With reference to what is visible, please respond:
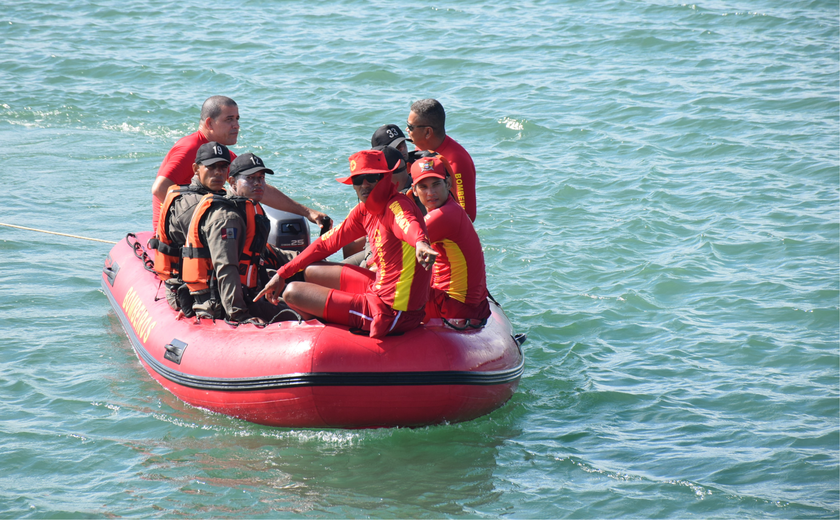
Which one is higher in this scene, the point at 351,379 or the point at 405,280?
the point at 405,280

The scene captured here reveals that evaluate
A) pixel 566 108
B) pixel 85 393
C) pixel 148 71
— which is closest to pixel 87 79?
pixel 148 71

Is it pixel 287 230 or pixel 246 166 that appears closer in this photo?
pixel 246 166

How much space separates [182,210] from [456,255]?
1.87 m

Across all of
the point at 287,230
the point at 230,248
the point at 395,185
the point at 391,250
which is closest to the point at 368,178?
the point at 395,185

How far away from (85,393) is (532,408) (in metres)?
3.11

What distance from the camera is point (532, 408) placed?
5613 millimetres

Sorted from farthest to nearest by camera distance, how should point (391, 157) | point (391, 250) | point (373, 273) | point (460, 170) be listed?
point (460, 170) < point (373, 273) < point (391, 157) < point (391, 250)

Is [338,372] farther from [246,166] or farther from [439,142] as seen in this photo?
[439,142]

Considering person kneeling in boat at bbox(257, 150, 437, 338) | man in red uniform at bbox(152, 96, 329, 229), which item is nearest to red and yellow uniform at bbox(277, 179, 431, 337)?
person kneeling in boat at bbox(257, 150, 437, 338)

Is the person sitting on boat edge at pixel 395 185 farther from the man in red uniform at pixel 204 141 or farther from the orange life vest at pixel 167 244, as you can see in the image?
the orange life vest at pixel 167 244

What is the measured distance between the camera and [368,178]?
4711 mm

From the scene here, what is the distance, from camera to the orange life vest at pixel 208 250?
5.30m

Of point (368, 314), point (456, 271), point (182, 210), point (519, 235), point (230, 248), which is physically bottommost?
point (519, 235)

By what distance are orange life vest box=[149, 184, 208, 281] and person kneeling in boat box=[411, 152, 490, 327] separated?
5.28 ft
